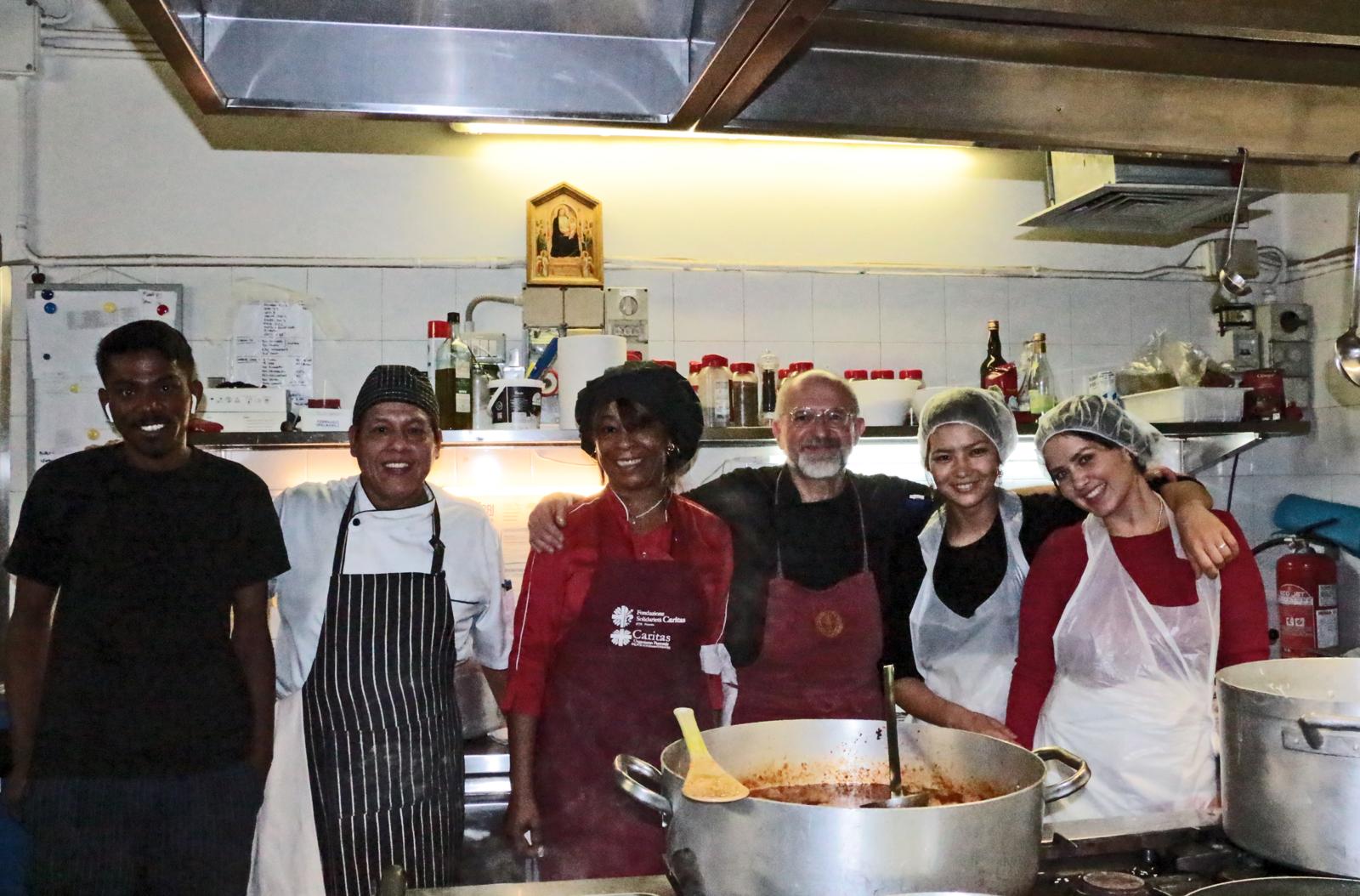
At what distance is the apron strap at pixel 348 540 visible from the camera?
221cm

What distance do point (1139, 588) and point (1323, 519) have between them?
1.92 metres

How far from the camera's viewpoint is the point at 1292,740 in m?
1.02

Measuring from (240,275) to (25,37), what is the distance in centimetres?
99

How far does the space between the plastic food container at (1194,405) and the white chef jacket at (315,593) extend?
214 cm

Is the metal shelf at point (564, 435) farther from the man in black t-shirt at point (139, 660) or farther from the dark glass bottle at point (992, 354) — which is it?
the man in black t-shirt at point (139, 660)

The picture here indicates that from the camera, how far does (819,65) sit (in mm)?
1264

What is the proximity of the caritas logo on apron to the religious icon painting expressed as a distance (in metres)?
1.48

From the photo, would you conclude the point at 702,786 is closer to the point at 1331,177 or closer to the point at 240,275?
the point at 240,275

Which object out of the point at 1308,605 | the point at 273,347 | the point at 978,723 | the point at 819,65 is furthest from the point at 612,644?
the point at 1308,605

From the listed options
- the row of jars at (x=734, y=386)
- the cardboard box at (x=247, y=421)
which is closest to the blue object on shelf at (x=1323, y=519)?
the row of jars at (x=734, y=386)

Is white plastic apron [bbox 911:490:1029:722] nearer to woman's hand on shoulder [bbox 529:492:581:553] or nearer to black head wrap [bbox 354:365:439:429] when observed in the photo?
woman's hand on shoulder [bbox 529:492:581:553]

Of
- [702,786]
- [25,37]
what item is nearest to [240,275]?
[25,37]

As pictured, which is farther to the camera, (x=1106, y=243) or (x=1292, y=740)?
(x=1106, y=243)

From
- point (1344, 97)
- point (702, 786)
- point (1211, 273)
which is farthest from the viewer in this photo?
point (1211, 273)
